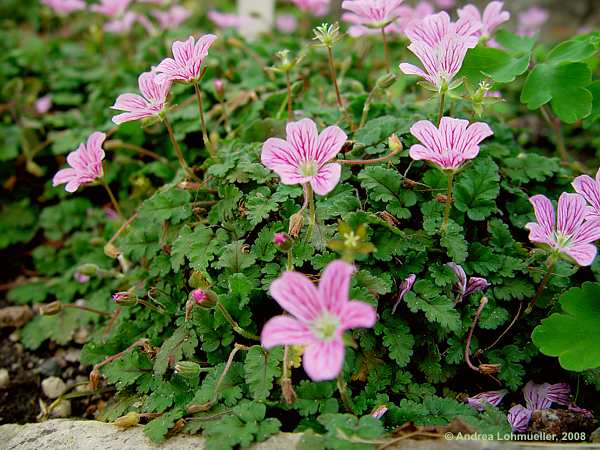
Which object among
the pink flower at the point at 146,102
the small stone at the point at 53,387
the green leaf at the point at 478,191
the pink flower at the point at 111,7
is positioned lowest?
the small stone at the point at 53,387

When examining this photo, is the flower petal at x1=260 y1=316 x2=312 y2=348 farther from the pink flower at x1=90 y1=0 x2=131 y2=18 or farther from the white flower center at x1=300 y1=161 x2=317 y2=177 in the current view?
the pink flower at x1=90 y1=0 x2=131 y2=18

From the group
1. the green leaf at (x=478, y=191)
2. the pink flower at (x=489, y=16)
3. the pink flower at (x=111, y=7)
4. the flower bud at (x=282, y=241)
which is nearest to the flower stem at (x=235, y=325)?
the flower bud at (x=282, y=241)

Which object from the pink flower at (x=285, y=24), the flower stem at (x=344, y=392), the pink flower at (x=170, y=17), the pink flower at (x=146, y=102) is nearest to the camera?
the flower stem at (x=344, y=392)

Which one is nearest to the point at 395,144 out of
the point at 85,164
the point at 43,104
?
the point at 85,164

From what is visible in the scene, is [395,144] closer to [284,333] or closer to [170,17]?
[284,333]

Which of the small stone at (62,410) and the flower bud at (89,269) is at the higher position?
the flower bud at (89,269)

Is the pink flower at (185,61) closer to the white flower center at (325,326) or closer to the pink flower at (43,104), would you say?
the white flower center at (325,326)
